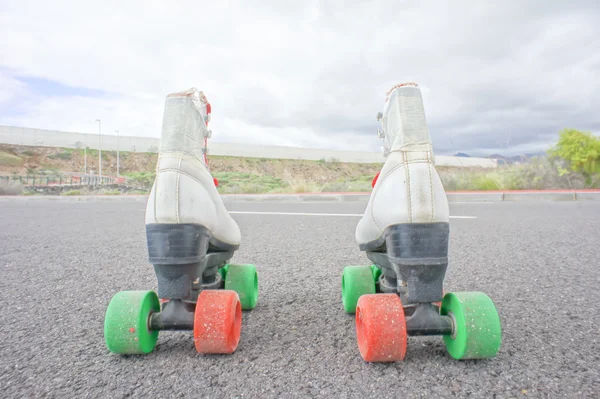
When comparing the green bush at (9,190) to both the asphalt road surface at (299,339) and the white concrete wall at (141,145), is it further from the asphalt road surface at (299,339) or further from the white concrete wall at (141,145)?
the white concrete wall at (141,145)

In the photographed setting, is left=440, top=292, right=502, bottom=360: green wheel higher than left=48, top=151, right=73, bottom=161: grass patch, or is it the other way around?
left=48, top=151, right=73, bottom=161: grass patch

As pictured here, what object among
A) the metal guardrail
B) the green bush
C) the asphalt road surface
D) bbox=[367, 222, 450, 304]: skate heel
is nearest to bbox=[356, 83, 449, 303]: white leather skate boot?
bbox=[367, 222, 450, 304]: skate heel

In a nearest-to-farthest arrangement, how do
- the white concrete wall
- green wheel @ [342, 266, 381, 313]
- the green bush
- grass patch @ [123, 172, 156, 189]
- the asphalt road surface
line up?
1. the asphalt road surface
2. green wheel @ [342, 266, 381, 313]
3. the green bush
4. grass patch @ [123, 172, 156, 189]
5. the white concrete wall

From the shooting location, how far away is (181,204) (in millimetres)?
1142

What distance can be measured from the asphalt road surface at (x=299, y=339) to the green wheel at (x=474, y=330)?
0.14 ft

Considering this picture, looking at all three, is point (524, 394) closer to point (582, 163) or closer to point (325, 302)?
point (325, 302)

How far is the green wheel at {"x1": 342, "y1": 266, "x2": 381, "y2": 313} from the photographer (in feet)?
4.88

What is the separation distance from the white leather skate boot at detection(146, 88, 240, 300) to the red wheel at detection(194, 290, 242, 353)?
0.07 m

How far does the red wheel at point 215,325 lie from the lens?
108 centimetres

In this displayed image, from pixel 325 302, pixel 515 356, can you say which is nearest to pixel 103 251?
pixel 325 302

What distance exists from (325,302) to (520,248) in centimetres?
177

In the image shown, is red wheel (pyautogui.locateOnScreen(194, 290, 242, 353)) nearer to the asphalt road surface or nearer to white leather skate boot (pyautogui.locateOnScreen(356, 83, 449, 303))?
the asphalt road surface

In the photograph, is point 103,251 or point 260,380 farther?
Answer: point 103,251

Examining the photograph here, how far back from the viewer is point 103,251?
9.39 feet
